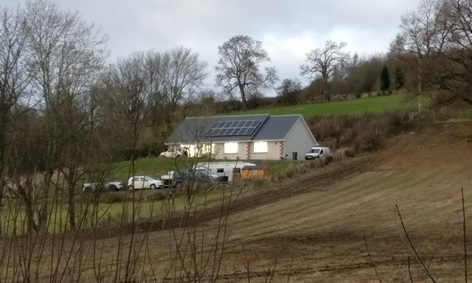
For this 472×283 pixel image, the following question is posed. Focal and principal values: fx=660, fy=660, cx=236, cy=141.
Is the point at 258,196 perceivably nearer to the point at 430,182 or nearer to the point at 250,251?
the point at 430,182

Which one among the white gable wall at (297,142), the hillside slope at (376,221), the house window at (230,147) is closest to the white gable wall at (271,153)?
the white gable wall at (297,142)

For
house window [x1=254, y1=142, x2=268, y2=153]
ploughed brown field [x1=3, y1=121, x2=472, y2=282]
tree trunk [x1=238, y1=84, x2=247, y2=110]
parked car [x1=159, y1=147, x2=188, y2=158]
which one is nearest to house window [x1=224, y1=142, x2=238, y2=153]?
house window [x1=254, y1=142, x2=268, y2=153]

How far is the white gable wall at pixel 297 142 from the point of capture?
59.8 meters

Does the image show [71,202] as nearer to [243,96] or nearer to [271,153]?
[271,153]

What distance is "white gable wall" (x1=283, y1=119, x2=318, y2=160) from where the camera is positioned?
196 ft

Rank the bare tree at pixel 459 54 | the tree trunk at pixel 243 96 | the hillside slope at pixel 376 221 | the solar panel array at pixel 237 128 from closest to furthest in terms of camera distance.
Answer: the hillside slope at pixel 376 221 < the bare tree at pixel 459 54 < the solar panel array at pixel 237 128 < the tree trunk at pixel 243 96

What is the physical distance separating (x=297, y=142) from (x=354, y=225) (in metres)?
41.7

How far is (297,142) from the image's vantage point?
197ft

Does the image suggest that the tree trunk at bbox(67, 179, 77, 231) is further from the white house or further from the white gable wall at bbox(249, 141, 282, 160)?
the white gable wall at bbox(249, 141, 282, 160)

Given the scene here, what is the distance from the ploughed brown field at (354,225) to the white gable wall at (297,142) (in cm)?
2125

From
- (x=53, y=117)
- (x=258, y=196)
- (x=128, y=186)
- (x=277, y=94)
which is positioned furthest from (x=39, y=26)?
(x=277, y=94)

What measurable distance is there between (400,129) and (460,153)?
9942mm

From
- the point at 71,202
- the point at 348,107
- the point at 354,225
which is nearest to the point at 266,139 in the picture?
the point at 348,107

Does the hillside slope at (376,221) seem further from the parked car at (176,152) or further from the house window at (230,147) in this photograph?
the house window at (230,147)
